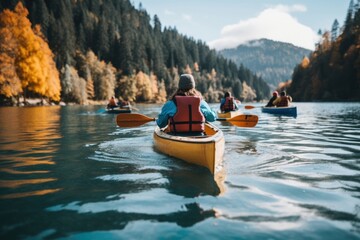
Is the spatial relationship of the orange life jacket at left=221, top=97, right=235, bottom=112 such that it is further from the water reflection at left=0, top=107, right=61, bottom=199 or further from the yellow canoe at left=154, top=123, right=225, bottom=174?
the yellow canoe at left=154, top=123, right=225, bottom=174

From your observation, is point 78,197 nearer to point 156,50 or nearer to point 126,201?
point 126,201

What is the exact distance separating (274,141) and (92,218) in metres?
7.15

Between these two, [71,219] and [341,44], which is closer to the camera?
[71,219]

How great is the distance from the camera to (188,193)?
4.33m

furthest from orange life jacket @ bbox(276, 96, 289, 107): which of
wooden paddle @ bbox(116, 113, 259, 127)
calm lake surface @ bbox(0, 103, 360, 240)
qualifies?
calm lake surface @ bbox(0, 103, 360, 240)

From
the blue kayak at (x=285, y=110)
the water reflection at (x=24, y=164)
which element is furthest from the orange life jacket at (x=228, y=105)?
the water reflection at (x=24, y=164)

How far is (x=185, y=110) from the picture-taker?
6.39 metres

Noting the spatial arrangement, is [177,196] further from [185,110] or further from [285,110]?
[285,110]

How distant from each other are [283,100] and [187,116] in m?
15.4

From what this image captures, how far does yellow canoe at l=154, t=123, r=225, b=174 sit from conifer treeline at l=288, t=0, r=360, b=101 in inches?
2577

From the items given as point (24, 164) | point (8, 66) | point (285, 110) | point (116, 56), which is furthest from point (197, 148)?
point (116, 56)

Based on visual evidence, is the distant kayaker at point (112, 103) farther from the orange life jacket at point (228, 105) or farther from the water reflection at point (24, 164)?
the water reflection at point (24, 164)

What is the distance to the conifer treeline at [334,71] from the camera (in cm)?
6600

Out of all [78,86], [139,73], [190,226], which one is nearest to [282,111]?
[190,226]
